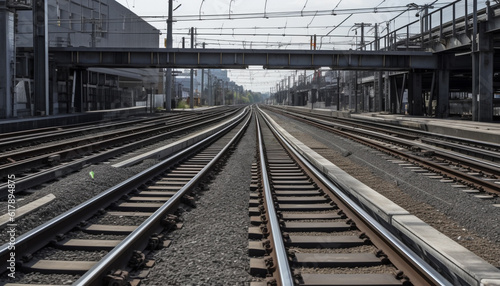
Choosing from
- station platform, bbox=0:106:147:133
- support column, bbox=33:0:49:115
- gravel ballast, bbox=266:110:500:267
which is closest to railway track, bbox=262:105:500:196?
gravel ballast, bbox=266:110:500:267

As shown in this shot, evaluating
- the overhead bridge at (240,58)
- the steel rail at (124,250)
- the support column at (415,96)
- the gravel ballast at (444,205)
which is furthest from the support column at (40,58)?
the support column at (415,96)

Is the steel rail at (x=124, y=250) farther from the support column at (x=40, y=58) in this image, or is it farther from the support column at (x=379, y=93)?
the support column at (x=379, y=93)

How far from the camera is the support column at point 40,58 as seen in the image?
101 feet

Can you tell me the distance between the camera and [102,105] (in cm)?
5147

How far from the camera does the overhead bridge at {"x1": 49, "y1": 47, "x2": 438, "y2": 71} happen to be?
121 ft

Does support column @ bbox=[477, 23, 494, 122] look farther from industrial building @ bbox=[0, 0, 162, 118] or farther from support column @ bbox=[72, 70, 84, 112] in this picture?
support column @ bbox=[72, 70, 84, 112]

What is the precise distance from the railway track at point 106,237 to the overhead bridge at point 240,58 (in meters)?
30.7

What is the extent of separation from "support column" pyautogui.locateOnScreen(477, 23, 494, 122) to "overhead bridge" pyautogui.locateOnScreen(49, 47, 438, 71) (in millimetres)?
8470

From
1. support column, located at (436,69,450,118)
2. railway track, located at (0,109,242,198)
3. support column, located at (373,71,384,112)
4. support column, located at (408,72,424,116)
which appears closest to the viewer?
railway track, located at (0,109,242,198)

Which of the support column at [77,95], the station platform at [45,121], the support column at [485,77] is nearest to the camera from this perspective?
the station platform at [45,121]

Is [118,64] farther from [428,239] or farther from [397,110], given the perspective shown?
[428,239]

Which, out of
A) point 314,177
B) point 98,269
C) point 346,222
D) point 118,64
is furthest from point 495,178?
point 118,64

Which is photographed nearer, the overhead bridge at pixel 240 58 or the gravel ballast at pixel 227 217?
the gravel ballast at pixel 227 217

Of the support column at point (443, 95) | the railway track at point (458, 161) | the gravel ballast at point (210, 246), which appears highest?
the support column at point (443, 95)
